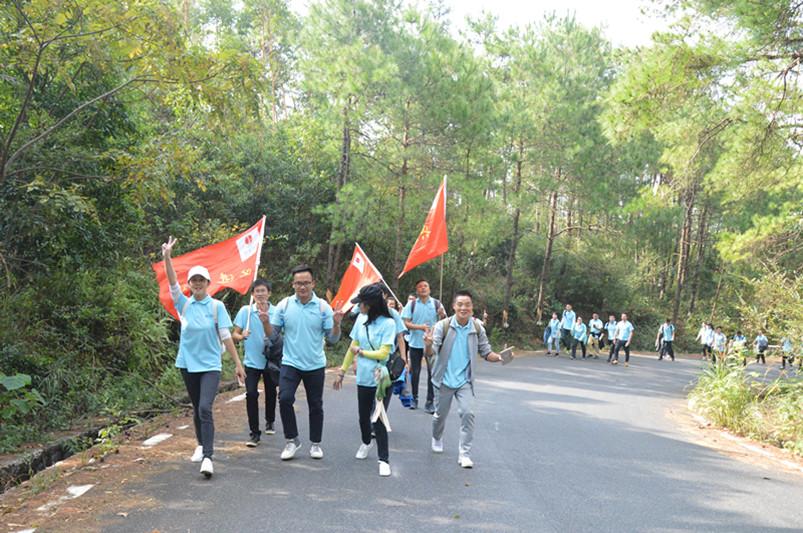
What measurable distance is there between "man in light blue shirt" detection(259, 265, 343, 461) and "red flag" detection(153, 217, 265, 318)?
2.29m

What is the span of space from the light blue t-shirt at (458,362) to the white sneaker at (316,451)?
1433 mm

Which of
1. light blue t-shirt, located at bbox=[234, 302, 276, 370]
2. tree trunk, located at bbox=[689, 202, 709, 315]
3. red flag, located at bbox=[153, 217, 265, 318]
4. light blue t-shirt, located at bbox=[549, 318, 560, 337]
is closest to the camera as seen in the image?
light blue t-shirt, located at bbox=[234, 302, 276, 370]

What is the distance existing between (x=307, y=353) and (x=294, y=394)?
1.37 ft

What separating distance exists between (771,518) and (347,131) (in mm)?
16487

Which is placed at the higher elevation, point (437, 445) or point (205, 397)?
point (205, 397)

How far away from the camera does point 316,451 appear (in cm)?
624

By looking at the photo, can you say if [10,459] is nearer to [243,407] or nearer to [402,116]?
[243,407]

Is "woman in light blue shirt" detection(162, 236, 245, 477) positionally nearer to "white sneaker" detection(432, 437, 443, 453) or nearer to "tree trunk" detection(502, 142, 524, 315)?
"white sneaker" detection(432, 437, 443, 453)

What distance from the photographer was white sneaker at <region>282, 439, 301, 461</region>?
6160 mm

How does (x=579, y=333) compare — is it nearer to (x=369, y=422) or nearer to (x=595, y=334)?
(x=595, y=334)

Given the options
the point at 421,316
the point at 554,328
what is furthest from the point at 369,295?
the point at 554,328

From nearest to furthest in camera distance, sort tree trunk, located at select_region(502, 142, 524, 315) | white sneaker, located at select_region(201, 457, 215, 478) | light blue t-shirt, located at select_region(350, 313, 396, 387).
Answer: white sneaker, located at select_region(201, 457, 215, 478), light blue t-shirt, located at select_region(350, 313, 396, 387), tree trunk, located at select_region(502, 142, 524, 315)

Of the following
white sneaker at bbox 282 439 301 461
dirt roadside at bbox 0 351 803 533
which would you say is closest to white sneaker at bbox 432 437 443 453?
white sneaker at bbox 282 439 301 461

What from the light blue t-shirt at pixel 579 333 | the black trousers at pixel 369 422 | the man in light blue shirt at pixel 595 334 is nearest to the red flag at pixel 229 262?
the black trousers at pixel 369 422
